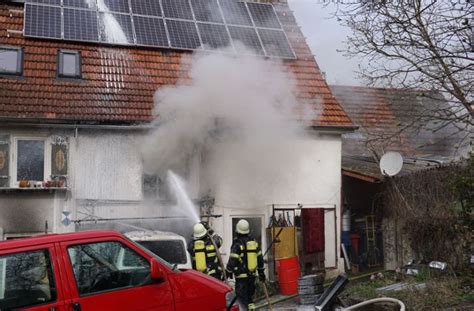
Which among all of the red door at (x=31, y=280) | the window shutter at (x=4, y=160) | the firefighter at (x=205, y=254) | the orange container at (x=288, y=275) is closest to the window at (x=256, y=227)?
the orange container at (x=288, y=275)

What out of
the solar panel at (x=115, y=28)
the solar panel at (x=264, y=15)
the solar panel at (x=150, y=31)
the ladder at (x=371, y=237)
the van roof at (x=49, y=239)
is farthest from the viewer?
the solar panel at (x=264, y=15)

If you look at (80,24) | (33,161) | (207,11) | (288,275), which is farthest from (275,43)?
(33,161)

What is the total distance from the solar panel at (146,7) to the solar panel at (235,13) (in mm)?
1912

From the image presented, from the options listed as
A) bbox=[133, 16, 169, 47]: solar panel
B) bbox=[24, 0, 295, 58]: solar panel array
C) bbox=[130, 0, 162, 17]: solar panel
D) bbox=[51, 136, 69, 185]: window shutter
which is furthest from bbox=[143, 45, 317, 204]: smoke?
bbox=[130, 0, 162, 17]: solar panel

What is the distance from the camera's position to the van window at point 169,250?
9.26 metres

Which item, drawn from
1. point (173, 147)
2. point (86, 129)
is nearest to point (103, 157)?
point (86, 129)

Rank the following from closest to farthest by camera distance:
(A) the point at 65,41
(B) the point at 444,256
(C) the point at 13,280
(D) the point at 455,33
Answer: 1. (C) the point at 13,280
2. (D) the point at 455,33
3. (B) the point at 444,256
4. (A) the point at 65,41

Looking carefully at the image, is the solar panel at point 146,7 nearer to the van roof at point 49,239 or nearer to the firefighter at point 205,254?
the firefighter at point 205,254

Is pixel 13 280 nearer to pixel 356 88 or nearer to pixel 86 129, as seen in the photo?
pixel 86 129

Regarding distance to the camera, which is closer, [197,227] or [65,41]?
[197,227]

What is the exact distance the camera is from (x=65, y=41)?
43.6 feet

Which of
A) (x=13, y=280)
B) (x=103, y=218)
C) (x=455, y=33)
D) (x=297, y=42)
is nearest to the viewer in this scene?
(x=13, y=280)

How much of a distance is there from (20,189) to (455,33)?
28.7 feet

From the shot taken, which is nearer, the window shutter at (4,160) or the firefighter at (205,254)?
the firefighter at (205,254)
